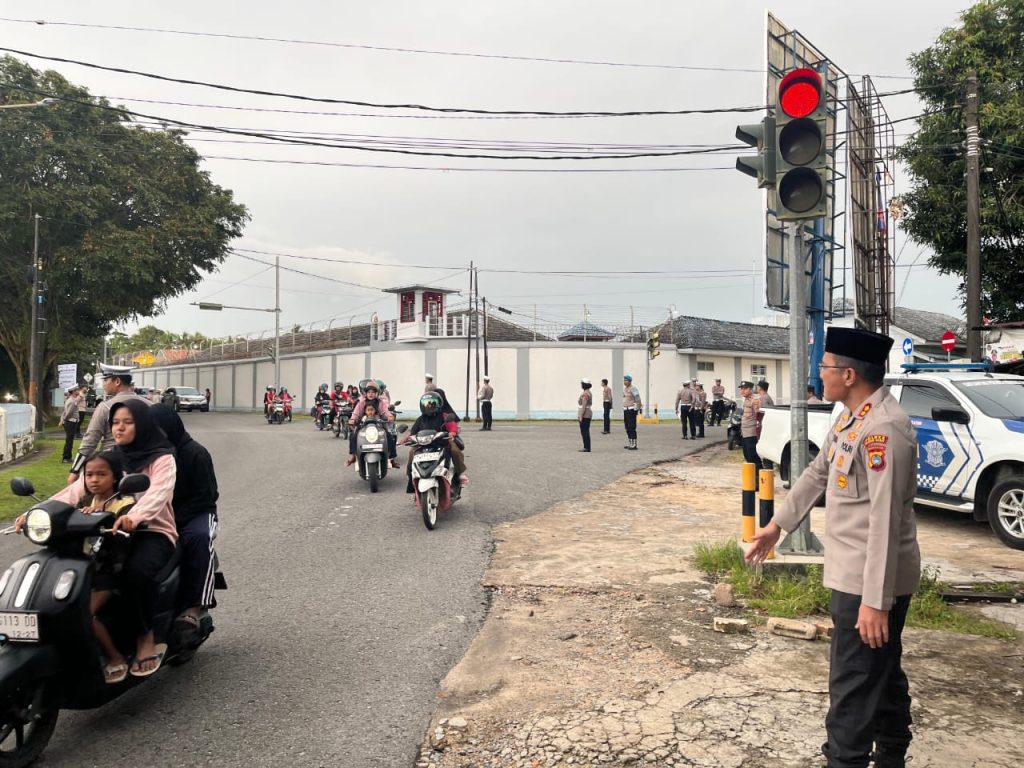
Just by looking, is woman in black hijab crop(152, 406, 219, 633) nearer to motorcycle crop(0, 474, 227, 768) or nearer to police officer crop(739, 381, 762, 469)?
motorcycle crop(0, 474, 227, 768)

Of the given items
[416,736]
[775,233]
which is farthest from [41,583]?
[775,233]

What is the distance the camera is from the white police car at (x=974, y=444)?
24.9ft

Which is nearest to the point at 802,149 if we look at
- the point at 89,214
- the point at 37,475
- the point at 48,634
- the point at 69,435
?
the point at 48,634

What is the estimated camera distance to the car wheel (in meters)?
7.45

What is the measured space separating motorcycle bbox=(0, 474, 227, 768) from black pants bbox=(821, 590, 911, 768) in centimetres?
310

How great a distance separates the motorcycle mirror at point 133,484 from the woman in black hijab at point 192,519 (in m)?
0.60

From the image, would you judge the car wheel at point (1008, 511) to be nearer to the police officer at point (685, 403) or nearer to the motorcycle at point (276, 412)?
the police officer at point (685, 403)

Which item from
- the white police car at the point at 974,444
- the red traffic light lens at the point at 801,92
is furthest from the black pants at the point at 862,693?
the white police car at the point at 974,444

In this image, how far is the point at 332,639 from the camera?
4863 mm

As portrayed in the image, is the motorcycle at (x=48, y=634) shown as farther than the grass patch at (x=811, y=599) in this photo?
No

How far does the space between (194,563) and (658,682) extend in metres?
2.69

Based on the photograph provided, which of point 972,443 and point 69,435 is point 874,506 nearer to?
point 972,443

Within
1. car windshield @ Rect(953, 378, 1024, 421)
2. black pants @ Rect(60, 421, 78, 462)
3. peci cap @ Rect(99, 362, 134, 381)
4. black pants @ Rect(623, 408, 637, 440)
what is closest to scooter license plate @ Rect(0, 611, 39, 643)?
peci cap @ Rect(99, 362, 134, 381)

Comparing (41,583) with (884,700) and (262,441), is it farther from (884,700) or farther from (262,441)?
(262,441)
